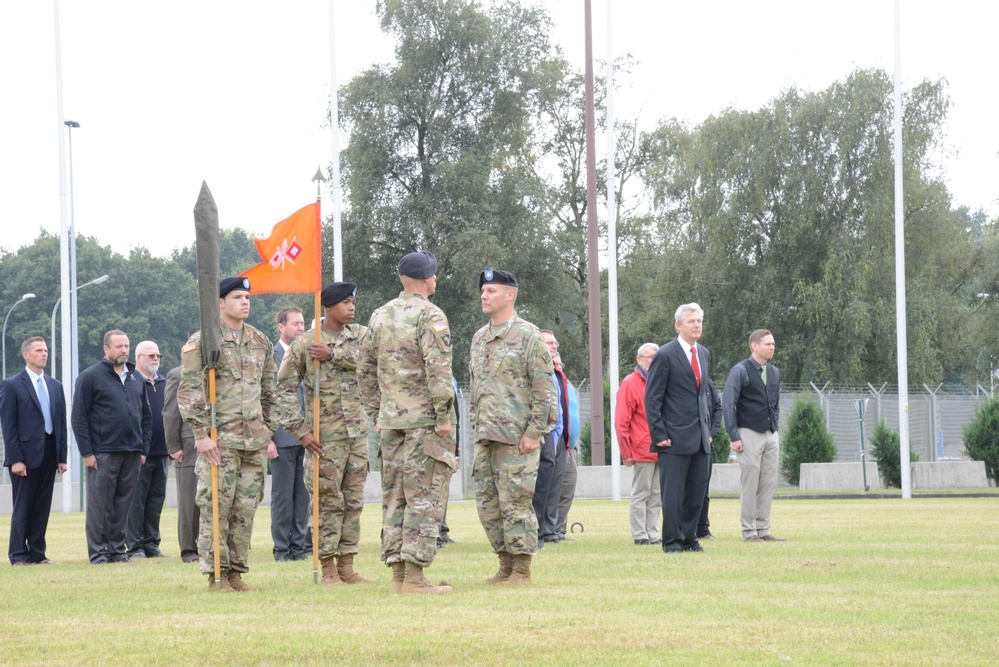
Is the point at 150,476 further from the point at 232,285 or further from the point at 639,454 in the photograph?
the point at 232,285

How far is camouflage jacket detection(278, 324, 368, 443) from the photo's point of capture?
32.8 feet

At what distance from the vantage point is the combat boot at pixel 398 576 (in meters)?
9.27

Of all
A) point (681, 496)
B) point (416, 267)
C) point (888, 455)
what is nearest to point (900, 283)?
point (888, 455)

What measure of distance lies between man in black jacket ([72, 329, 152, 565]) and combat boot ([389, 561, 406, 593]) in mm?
4819

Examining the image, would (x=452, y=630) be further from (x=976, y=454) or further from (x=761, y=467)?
(x=976, y=454)

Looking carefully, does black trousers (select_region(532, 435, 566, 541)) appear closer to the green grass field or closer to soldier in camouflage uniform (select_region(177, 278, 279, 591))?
the green grass field

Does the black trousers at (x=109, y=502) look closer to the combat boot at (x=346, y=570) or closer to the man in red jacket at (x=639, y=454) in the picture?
the combat boot at (x=346, y=570)

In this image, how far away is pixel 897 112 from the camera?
2900cm

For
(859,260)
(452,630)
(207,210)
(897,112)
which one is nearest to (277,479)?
(207,210)

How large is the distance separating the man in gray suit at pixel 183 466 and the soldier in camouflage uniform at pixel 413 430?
424cm

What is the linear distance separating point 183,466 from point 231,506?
3.94 m

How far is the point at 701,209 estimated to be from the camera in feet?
157

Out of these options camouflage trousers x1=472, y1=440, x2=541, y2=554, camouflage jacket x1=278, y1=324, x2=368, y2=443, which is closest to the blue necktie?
camouflage jacket x1=278, y1=324, x2=368, y2=443

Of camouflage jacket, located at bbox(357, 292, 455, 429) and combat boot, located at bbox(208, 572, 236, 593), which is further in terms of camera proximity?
combat boot, located at bbox(208, 572, 236, 593)
